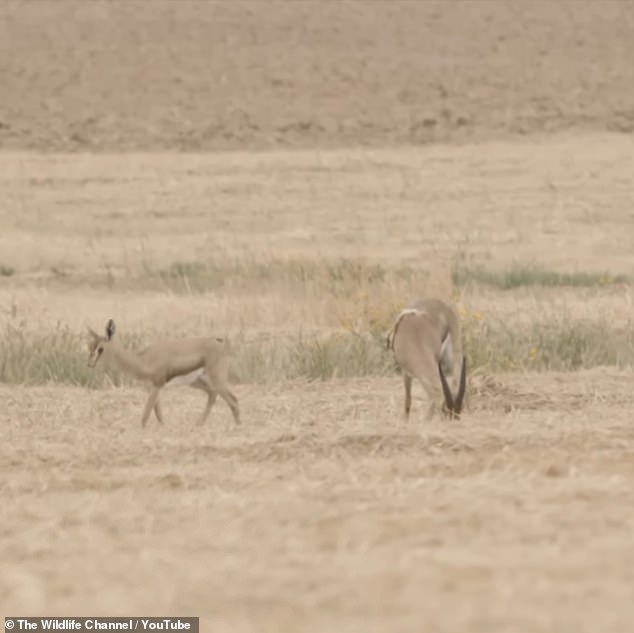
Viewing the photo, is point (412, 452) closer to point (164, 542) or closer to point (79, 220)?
point (164, 542)

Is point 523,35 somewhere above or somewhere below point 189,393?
above

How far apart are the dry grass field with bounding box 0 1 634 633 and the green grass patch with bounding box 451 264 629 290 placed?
69 millimetres

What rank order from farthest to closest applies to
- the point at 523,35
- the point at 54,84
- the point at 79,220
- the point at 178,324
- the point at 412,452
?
the point at 523,35, the point at 54,84, the point at 79,220, the point at 178,324, the point at 412,452

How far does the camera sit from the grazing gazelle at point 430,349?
1086cm

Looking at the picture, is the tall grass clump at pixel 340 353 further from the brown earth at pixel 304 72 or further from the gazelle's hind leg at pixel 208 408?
the brown earth at pixel 304 72

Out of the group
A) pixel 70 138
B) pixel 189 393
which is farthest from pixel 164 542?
pixel 70 138

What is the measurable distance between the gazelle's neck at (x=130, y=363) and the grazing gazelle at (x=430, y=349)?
1.41 meters

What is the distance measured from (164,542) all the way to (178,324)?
1142cm

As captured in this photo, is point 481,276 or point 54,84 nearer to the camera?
point 481,276

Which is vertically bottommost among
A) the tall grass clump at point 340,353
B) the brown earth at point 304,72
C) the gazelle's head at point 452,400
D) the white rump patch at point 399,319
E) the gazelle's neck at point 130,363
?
the tall grass clump at point 340,353

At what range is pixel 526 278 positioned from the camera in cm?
2289

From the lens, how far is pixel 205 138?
46.3 meters

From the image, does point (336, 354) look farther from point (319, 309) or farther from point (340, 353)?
point (319, 309)

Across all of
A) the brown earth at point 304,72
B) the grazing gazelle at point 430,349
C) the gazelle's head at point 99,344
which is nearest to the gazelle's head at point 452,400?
the grazing gazelle at point 430,349
